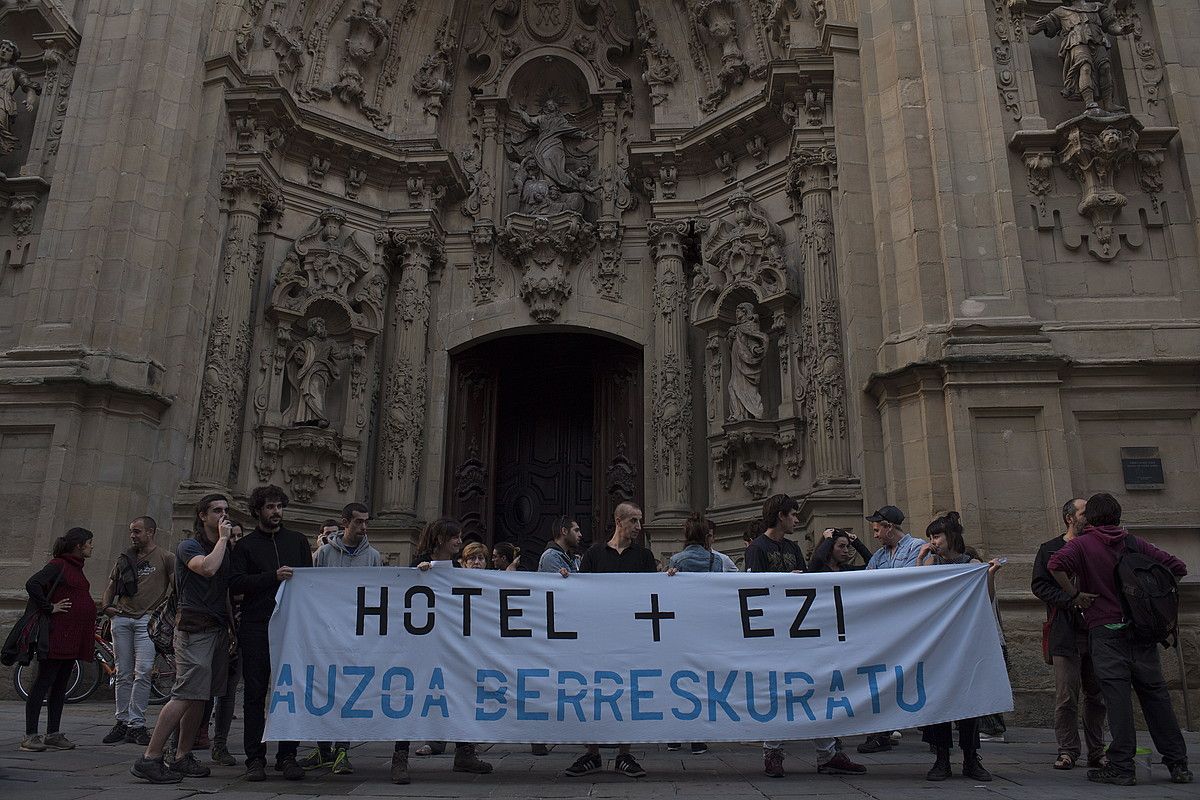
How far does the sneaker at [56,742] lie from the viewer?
23.4 feet

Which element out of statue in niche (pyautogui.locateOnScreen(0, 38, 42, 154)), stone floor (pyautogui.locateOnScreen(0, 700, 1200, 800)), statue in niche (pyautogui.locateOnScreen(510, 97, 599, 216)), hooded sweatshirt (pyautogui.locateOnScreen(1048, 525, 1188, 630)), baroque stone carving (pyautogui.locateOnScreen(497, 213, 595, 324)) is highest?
statue in niche (pyautogui.locateOnScreen(510, 97, 599, 216))

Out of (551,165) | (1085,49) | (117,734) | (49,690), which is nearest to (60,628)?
(49,690)

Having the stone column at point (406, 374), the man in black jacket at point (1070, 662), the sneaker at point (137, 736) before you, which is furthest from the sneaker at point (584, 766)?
the stone column at point (406, 374)

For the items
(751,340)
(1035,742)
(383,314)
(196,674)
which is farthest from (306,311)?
(1035,742)

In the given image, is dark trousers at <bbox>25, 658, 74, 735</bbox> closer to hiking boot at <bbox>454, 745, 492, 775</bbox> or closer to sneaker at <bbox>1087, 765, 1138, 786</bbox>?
hiking boot at <bbox>454, 745, 492, 775</bbox>

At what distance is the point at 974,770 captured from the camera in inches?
233

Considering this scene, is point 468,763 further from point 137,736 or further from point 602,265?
point 602,265

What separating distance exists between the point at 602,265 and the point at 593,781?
11.3 metres

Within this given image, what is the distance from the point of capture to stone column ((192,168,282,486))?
12836mm

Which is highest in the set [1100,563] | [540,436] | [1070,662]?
[540,436]

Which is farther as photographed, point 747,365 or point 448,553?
point 747,365

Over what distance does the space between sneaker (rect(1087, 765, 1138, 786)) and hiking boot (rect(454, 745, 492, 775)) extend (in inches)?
152

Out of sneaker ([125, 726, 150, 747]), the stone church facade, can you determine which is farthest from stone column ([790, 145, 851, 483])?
sneaker ([125, 726, 150, 747])

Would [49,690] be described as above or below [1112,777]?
above
